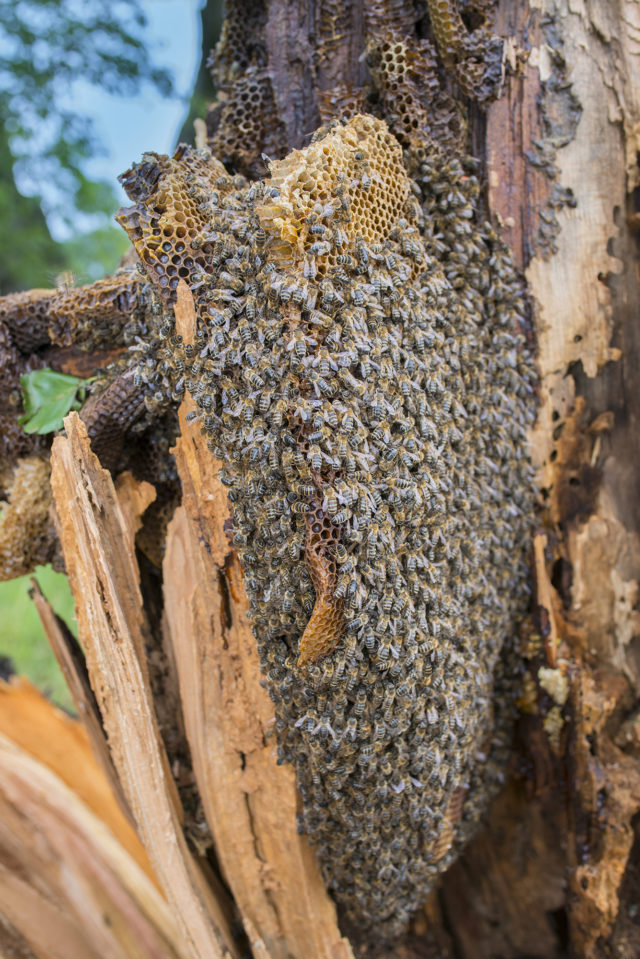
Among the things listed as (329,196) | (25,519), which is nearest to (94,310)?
(25,519)

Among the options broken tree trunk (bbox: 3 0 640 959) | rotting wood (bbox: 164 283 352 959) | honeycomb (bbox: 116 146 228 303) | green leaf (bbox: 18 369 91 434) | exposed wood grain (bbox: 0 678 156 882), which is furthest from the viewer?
exposed wood grain (bbox: 0 678 156 882)

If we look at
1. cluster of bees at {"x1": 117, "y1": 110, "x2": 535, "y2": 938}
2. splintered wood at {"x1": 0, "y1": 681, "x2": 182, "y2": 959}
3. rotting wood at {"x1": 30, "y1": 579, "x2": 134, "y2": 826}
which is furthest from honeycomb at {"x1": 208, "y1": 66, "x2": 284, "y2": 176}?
splintered wood at {"x1": 0, "y1": 681, "x2": 182, "y2": 959}

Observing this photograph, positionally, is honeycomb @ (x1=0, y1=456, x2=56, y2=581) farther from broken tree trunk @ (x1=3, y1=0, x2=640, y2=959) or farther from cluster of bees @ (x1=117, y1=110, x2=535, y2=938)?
cluster of bees @ (x1=117, y1=110, x2=535, y2=938)

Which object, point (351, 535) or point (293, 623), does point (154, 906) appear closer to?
point (293, 623)

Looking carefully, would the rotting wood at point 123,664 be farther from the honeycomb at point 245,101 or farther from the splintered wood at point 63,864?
the honeycomb at point 245,101

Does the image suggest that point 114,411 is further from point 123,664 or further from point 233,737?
point 233,737
